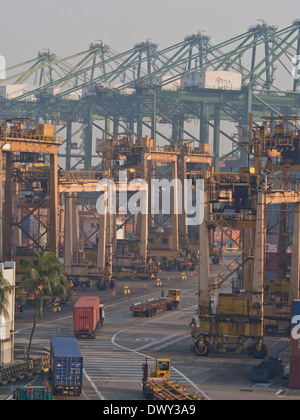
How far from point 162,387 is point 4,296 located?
13.8m

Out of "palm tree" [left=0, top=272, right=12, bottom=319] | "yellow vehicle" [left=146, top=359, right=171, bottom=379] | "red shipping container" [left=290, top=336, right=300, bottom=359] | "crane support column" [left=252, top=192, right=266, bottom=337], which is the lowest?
"yellow vehicle" [left=146, top=359, right=171, bottom=379]

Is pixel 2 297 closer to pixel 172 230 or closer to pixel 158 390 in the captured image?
pixel 158 390

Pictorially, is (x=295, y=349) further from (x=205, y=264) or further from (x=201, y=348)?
(x=205, y=264)

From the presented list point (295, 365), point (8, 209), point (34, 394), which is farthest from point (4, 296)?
point (8, 209)

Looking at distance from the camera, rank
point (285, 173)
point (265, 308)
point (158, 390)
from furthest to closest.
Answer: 1. point (285, 173)
2. point (265, 308)
3. point (158, 390)

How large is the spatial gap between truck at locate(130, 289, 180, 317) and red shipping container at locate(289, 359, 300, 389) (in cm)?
3128

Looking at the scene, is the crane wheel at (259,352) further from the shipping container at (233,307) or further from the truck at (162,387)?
the truck at (162,387)

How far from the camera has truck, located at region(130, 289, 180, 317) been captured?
87562 mm

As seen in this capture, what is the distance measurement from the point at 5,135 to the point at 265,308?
36.2 metres

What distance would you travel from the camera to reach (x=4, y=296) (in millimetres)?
59750

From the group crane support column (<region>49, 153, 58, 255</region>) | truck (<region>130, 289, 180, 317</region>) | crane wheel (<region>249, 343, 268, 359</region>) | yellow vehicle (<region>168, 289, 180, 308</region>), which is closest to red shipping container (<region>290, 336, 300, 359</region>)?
crane wheel (<region>249, 343, 268, 359</region>)

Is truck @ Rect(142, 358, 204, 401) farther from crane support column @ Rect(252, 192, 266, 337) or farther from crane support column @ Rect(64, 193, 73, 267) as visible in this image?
crane support column @ Rect(64, 193, 73, 267)
